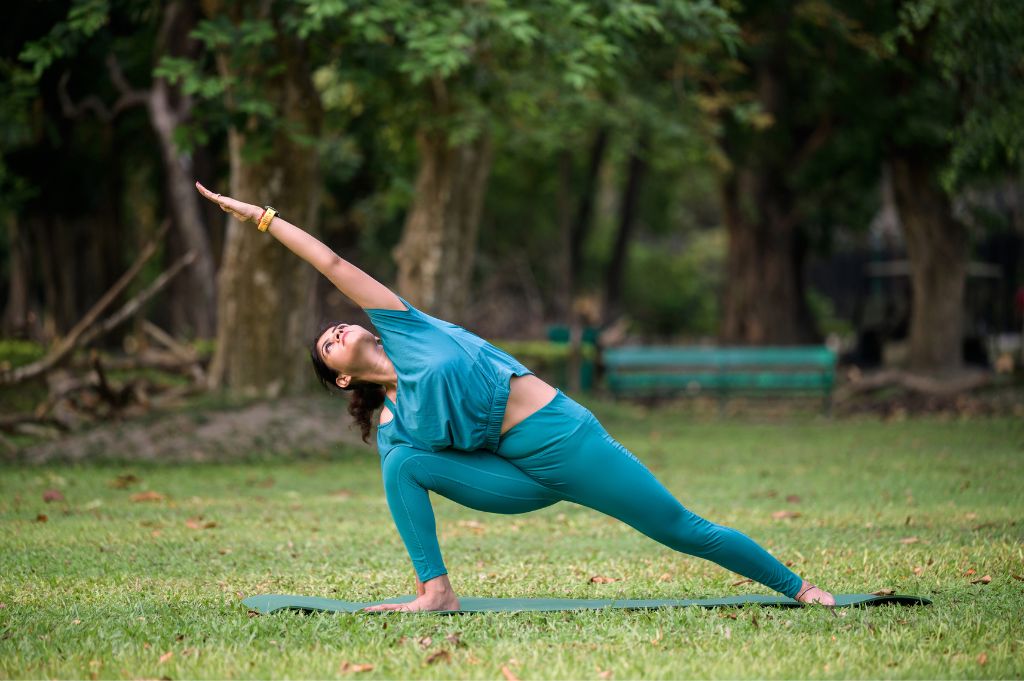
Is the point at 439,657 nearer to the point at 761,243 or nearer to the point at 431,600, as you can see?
the point at 431,600

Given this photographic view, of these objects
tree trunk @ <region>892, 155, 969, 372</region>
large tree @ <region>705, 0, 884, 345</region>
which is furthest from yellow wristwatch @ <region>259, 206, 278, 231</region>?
tree trunk @ <region>892, 155, 969, 372</region>

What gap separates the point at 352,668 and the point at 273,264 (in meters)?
12.1

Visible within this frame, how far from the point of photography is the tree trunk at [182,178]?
2203 centimetres

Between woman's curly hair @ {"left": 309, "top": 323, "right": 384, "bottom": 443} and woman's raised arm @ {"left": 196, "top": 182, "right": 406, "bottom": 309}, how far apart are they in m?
0.35

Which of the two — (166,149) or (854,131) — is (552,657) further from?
(854,131)

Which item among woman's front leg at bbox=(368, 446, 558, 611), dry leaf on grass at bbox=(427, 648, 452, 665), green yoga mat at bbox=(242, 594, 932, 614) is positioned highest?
woman's front leg at bbox=(368, 446, 558, 611)

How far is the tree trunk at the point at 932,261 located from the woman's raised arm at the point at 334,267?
20303 mm

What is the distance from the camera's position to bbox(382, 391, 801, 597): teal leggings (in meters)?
5.83

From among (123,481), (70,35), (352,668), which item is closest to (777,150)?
(70,35)

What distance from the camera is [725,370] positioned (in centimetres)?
2233

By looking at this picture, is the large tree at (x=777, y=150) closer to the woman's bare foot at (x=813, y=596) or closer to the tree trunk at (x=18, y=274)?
the tree trunk at (x=18, y=274)

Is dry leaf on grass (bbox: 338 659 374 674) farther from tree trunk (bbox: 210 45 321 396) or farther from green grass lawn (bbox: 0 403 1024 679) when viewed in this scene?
tree trunk (bbox: 210 45 321 396)

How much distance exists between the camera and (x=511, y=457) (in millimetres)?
5891

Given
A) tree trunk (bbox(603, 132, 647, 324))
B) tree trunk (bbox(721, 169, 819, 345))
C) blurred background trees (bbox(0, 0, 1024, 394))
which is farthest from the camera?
tree trunk (bbox(603, 132, 647, 324))
